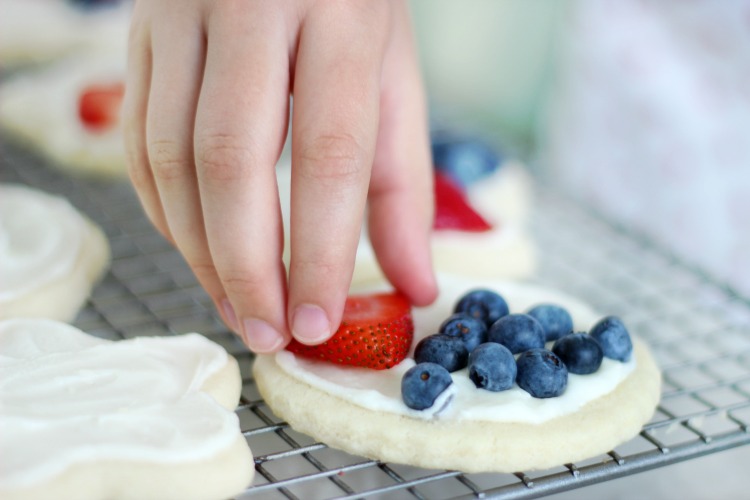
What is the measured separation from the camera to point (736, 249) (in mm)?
2225

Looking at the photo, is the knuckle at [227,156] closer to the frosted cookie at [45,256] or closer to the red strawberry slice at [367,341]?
the red strawberry slice at [367,341]

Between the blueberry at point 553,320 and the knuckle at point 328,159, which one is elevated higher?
the knuckle at point 328,159

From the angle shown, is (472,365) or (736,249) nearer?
(472,365)

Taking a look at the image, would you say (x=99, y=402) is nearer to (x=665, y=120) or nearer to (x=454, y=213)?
(x=454, y=213)

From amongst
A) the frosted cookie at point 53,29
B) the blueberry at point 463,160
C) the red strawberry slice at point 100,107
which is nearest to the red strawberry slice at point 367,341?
the blueberry at point 463,160

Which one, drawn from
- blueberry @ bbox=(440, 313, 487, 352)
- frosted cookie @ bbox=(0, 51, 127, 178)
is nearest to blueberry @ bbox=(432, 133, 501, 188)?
frosted cookie @ bbox=(0, 51, 127, 178)

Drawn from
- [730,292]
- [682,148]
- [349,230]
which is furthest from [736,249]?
[349,230]

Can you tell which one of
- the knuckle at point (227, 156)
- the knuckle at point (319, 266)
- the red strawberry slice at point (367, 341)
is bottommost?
the red strawberry slice at point (367, 341)

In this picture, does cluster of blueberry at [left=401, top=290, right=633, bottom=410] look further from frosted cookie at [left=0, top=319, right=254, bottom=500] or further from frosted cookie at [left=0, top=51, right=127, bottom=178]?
frosted cookie at [left=0, top=51, right=127, bottom=178]

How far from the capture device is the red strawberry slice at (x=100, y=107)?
216cm

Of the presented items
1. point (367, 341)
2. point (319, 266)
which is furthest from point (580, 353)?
point (319, 266)

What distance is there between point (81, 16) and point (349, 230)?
198 centimetres

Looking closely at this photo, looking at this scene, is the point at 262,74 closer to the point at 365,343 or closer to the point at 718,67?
the point at 365,343

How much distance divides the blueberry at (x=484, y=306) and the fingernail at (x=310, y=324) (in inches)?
11.5
